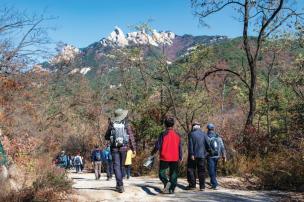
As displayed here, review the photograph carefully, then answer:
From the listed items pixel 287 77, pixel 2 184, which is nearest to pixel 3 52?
pixel 2 184

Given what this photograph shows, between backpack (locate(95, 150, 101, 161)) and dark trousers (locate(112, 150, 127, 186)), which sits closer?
dark trousers (locate(112, 150, 127, 186))

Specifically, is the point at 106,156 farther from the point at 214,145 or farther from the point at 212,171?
the point at 212,171

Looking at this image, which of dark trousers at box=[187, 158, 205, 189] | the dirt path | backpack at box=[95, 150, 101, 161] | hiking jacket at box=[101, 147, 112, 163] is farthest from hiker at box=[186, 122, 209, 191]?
backpack at box=[95, 150, 101, 161]

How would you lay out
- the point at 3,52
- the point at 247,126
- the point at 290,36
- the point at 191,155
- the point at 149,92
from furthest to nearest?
1. the point at 149,92
2. the point at 290,36
3. the point at 247,126
4. the point at 3,52
5. the point at 191,155

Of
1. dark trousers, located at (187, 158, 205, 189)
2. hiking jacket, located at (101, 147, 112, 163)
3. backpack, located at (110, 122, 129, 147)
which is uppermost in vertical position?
backpack, located at (110, 122, 129, 147)

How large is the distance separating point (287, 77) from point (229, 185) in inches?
715

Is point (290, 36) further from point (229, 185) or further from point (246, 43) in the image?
point (229, 185)

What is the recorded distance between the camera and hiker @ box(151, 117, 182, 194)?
1042 cm

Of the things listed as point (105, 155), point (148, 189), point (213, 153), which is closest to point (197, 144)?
point (213, 153)

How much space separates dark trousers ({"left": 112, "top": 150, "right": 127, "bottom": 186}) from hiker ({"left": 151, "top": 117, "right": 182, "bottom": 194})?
2.69 feet

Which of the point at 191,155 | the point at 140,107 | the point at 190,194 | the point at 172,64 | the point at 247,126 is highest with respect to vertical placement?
the point at 172,64

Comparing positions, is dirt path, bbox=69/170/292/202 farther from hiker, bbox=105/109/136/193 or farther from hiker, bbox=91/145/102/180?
hiker, bbox=91/145/102/180

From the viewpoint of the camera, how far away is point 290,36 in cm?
2838

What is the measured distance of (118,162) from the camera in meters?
10.4
